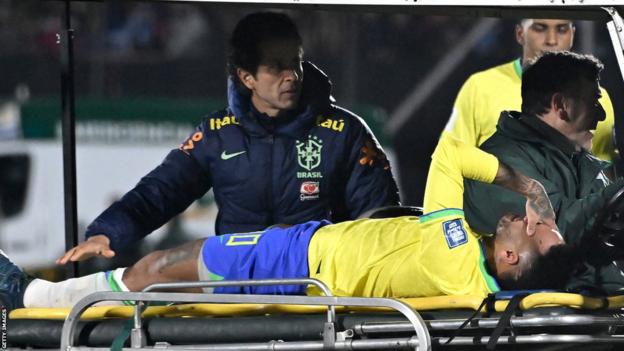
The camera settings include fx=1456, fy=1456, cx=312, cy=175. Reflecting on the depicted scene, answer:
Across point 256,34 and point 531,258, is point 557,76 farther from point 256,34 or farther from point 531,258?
point 256,34

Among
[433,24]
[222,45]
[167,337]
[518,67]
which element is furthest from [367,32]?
[167,337]

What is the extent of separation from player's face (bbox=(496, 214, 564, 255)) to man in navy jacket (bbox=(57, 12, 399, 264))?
2.48 ft

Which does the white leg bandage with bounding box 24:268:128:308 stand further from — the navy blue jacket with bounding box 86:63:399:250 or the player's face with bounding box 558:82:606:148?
the player's face with bounding box 558:82:606:148

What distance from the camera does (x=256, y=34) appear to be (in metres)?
5.66

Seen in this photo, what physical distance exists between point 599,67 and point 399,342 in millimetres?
1308

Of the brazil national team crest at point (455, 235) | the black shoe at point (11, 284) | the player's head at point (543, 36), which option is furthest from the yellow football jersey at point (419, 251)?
the black shoe at point (11, 284)

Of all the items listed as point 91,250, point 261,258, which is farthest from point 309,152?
point 91,250

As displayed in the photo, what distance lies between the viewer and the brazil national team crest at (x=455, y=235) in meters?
5.09

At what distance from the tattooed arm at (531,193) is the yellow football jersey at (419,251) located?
0.04 meters

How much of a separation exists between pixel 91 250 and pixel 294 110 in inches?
36.9

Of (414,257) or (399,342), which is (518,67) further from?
(399,342)

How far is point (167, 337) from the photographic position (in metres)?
5.13

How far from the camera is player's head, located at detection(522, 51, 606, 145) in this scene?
520 centimetres

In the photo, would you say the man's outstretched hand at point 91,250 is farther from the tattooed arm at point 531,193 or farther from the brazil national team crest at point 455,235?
the tattooed arm at point 531,193
